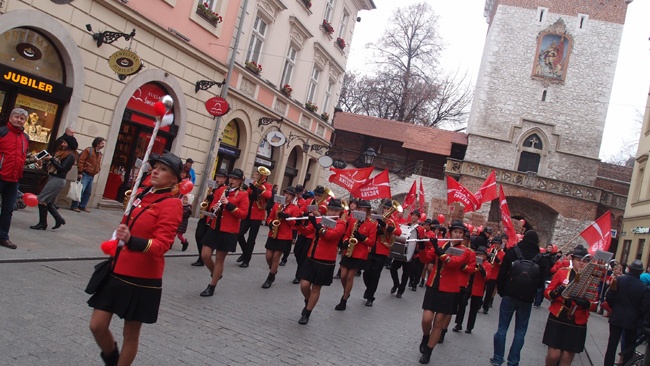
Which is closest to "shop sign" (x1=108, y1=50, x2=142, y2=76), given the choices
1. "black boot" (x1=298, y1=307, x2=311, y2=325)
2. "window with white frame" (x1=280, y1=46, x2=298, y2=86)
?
"black boot" (x1=298, y1=307, x2=311, y2=325)

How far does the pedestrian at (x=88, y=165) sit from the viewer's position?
12.0 m

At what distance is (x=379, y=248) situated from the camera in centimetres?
1051

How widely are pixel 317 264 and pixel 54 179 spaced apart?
16.4 ft

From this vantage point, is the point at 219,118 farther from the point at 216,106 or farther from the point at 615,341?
the point at 615,341

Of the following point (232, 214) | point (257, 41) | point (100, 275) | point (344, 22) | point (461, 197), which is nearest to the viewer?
point (100, 275)

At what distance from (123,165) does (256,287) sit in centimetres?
770

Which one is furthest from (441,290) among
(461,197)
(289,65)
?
(289,65)

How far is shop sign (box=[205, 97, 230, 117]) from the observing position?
1634cm

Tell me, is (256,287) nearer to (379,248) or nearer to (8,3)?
(379,248)

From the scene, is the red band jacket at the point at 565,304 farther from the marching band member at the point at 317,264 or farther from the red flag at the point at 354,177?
the red flag at the point at 354,177

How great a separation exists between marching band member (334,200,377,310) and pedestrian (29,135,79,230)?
16.8ft

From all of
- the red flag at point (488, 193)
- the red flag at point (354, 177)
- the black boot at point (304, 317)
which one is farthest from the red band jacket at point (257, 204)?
the red flag at point (488, 193)

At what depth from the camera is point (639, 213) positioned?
25.4m

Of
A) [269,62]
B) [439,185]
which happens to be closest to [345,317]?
[269,62]
